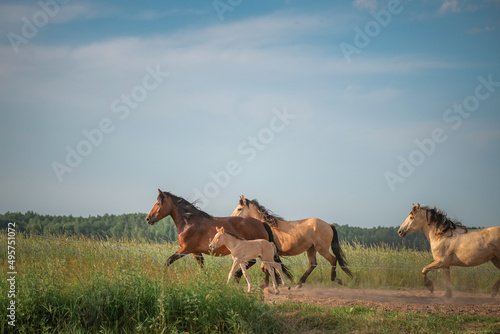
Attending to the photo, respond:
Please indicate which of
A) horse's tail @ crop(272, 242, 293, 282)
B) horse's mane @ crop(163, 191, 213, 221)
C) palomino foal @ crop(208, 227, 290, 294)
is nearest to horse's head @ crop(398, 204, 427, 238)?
horse's tail @ crop(272, 242, 293, 282)

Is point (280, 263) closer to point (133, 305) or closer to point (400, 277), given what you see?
point (133, 305)

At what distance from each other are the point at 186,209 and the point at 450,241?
6.45 m

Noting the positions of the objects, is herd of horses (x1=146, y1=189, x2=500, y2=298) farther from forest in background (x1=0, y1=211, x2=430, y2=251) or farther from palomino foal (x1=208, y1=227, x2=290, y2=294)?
forest in background (x1=0, y1=211, x2=430, y2=251)

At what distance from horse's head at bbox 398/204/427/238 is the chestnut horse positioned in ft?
10.1

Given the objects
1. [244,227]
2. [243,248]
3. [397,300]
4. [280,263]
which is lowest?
[397,300]

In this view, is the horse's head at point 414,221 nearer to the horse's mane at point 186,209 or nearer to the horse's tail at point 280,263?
the horse's tail at point 280,263

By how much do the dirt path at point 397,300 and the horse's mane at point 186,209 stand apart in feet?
8.97

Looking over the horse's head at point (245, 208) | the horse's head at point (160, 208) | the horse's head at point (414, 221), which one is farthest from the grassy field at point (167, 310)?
the horse's head at point (245, 208)

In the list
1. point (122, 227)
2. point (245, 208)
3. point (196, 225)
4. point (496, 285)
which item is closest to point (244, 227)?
point (196, 225)

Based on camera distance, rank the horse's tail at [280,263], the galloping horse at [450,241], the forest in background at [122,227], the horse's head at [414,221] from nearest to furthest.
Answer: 1. the horse's tail at [280,263]
2. the galloping horse at [450,241]
3. the horse's head at [414,221]
4. the forest in background at [122,227]

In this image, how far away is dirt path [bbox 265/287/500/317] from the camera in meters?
10.1

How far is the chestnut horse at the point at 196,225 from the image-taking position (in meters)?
12.2

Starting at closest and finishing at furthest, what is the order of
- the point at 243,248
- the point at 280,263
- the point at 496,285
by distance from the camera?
the point at 243,248 < the point at 280,263 < the point at 496,285

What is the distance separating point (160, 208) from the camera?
1239 centimetres
